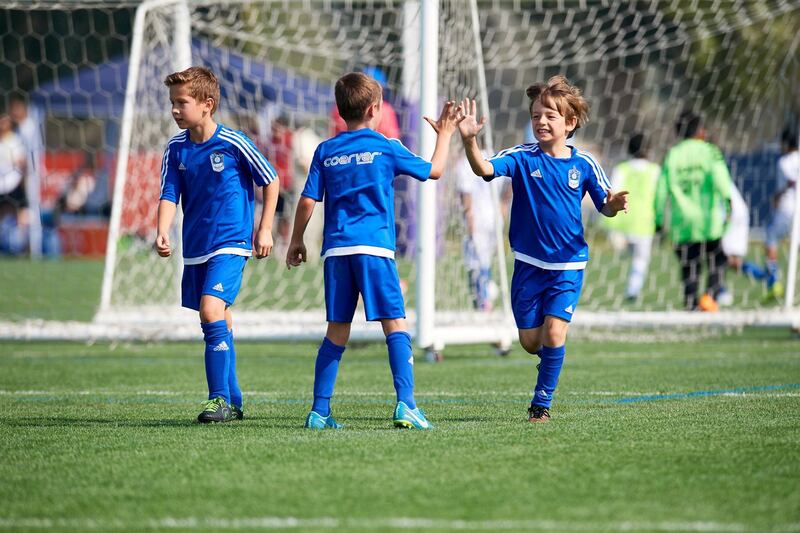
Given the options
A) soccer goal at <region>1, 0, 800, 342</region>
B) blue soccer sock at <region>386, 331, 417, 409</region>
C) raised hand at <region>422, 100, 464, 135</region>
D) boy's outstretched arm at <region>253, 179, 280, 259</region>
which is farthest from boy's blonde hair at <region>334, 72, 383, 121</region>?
soccer goal at <region>1, 0, 800, 342</region>

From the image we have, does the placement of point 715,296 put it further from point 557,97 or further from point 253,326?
point 557,97

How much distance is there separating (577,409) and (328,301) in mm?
1609

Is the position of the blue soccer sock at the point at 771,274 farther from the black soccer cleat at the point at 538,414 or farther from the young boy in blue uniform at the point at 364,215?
the young boy in blue uniform at the point at 364,215

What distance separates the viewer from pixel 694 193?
39.9 ft

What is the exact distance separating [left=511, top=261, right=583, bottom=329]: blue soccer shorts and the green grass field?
1.76 feet

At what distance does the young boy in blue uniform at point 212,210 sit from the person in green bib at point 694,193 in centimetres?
670

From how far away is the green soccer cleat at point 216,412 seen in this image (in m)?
5.88

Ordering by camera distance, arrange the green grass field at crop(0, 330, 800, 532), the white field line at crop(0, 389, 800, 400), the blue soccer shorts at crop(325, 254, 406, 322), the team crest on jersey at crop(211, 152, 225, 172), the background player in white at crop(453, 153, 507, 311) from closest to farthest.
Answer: the green grass field at crop(0, 330, 800, 532) → the blue soccer shorts at crop(325, 254, 406, 322) → the team crest on jersey at crop(211, 152, 225, 172) → the white field line at crop(0, 389, 800, 400) → the background player in white at crop(453, 153, 507, 311)

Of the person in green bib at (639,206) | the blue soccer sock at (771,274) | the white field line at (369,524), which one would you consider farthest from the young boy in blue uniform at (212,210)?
the blue soccer sock at (771,274)

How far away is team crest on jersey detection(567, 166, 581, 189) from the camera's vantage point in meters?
6.12

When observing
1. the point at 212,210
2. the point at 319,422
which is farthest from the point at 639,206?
the point at 319,422

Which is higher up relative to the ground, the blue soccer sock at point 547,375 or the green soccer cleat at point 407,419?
the blue soccer sock at point 547,375

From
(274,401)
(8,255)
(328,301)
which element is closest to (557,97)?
(328,301)

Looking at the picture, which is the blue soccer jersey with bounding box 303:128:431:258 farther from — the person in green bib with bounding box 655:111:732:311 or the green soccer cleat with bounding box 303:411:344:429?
the person in green bib with bounding box 655:111:732:311
